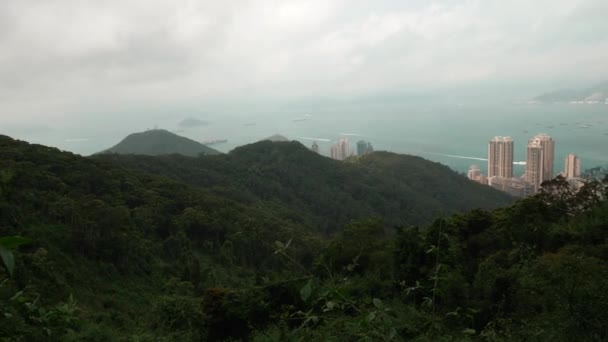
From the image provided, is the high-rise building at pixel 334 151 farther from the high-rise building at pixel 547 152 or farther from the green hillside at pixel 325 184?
the high-rise building at pixel 547 152

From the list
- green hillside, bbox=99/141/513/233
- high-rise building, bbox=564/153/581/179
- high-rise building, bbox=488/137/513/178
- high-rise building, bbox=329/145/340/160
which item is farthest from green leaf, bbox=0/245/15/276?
high-rise building, bbox=329/145/340/160

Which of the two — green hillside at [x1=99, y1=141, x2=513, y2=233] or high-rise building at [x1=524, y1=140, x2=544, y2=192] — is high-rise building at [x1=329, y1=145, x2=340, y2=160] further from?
high-rise building at [x1=524, y1=140, x2=544, y2=192]

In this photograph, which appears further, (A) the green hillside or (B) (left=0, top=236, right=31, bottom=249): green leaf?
(A) the green hillside

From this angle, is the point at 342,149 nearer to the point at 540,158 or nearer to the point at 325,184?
the point at 325,184

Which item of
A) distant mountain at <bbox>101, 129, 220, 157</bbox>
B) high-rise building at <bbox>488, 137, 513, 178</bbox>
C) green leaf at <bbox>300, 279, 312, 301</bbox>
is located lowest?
high-rise building at <bbox>488, 137, 513, 178</bbox>

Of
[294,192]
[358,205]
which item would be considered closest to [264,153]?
[294,192]

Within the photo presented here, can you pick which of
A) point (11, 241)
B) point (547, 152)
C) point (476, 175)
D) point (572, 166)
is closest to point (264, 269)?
point (11, 241)
